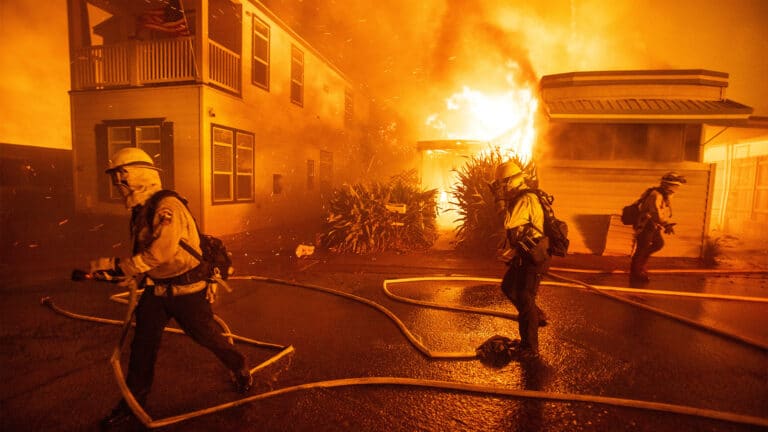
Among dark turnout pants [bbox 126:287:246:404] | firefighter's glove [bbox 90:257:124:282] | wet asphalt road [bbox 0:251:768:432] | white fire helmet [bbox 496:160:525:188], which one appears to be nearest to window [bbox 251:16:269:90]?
wet asphalt road [bbox 0:251:768:432]

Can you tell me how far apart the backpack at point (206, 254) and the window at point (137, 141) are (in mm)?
9975

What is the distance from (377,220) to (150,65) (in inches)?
334

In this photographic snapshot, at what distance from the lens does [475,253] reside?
32.6ft

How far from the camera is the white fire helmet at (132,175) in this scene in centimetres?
280

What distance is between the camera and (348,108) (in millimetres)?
22969

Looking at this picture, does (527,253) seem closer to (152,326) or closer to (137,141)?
(152,326)

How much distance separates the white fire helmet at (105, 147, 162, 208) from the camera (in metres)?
2.80

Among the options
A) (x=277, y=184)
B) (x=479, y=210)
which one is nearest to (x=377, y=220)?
(x=479, y=210)

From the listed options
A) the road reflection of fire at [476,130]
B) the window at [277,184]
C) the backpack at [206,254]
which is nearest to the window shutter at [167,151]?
the window at [277,184]

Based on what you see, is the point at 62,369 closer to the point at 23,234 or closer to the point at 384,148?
the point at 23,234

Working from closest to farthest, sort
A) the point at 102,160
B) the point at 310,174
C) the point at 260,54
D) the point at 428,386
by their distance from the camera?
the point at 428,386, the point at 102,160, the point at 260,54, the point at 310,174

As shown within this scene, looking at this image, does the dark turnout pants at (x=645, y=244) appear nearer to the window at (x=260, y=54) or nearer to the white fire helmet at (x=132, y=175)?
the white fire helmet at (x=132, y=175)

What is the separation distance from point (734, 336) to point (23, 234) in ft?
51.6

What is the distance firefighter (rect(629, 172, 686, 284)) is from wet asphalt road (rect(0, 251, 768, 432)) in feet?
3.65
